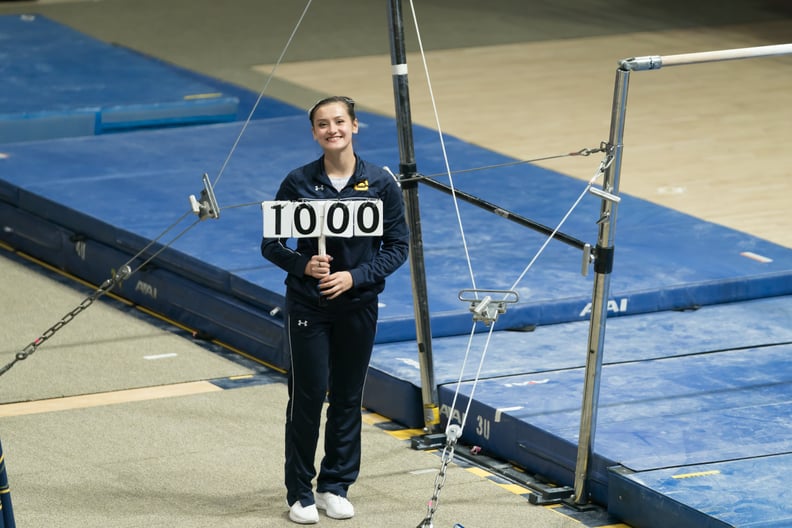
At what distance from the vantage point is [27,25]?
1258 centimetres

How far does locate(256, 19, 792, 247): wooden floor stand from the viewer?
28.8ft

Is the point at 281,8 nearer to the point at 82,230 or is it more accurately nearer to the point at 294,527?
the point at 82,230

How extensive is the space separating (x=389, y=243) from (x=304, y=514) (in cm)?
88

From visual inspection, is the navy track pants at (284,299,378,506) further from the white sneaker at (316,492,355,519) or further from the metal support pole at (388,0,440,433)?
the metal support pole at (388,0,440,433)

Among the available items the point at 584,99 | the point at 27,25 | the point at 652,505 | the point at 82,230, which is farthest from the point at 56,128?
the point at 652,505

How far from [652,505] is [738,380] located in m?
1.19

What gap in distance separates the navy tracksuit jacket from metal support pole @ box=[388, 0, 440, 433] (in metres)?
0.63

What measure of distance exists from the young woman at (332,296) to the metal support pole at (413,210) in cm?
62

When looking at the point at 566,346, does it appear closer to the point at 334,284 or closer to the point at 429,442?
the point at 429,442

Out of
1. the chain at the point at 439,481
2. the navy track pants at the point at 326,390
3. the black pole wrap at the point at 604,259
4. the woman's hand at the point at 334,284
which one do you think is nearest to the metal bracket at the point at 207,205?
the navy track pants at the point at 326,390

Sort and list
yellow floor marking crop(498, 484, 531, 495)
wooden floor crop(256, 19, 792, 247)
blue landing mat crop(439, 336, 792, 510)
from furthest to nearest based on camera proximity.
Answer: wooden floor crop(256, 19, 792, 247)
yellow floor marking crop(498, 484, 531, 495)
blue landing mat crop(439, 336, 792, 510)

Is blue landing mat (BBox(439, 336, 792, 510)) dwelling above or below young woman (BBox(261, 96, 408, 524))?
below

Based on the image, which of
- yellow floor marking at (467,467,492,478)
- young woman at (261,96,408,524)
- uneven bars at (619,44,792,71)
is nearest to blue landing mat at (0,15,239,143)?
yellow floor marking at (467,467,492,478)

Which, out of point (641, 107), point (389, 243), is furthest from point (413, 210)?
point (641, 107)
